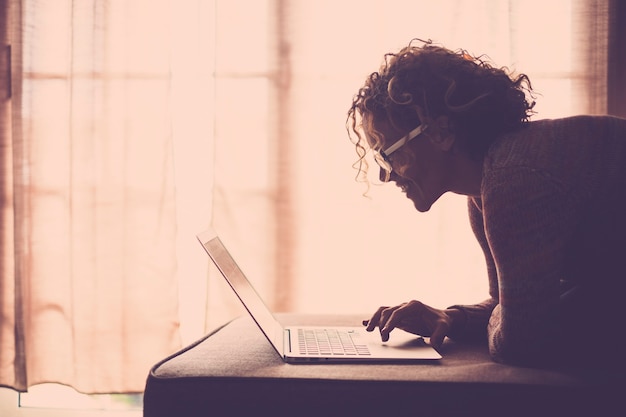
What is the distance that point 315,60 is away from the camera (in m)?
1.99

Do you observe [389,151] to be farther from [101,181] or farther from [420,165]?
[101,181]

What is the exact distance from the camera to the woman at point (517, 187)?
2.86ft

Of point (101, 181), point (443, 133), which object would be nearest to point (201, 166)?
point (101, 181)

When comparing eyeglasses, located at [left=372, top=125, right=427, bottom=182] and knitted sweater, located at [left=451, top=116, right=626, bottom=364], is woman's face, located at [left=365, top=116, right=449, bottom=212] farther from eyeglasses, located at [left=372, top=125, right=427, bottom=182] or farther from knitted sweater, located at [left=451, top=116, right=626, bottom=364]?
knitted sweater, located at [left=451, top=116, right=626, bottom=364]

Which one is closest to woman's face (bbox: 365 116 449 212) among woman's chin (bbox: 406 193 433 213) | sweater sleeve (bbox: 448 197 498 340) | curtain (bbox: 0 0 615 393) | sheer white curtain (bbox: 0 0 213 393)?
woman's chin (bbox: 406 193 433 213)

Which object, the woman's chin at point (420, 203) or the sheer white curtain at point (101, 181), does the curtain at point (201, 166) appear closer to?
the sheer white curtain at point (101, 181)

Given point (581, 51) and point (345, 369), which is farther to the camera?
point (581, 51)

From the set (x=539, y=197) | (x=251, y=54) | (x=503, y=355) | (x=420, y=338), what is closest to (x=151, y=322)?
(x=251, y=54)

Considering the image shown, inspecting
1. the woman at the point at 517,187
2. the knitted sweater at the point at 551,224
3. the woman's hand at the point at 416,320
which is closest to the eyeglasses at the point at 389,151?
the woman at the point at 517,187

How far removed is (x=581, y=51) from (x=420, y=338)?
1.36m

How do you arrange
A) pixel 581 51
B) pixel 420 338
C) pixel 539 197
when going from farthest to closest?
pixel 581 51
pixel 420 338
pixel 539 197

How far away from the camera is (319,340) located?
1.11 m

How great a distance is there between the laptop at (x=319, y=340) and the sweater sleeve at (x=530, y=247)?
17 centimetres

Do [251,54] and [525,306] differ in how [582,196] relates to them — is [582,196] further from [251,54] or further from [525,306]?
[251,54]
